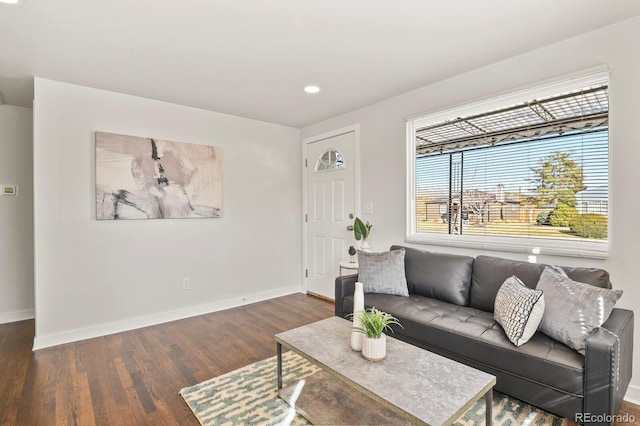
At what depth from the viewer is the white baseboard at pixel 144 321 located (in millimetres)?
2912

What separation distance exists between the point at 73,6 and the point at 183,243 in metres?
2.38

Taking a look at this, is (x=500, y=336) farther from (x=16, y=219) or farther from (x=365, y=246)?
(x=16, y=219)

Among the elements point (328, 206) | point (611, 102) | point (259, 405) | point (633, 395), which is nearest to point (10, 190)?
point (328, 206)

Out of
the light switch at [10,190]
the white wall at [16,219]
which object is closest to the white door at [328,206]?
the white wall at [16,219]

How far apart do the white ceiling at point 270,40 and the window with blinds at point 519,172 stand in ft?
1.41

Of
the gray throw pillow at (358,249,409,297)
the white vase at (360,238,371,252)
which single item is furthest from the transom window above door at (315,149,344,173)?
the gray throw pillow at (358,249,409,297)

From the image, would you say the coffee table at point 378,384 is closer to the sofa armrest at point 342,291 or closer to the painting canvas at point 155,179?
the sofa armrest at point 342,291

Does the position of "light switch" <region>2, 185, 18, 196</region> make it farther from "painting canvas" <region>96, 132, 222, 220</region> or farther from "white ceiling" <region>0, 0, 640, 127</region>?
"painting canvas" <region>96, 132, 222, 220</region>

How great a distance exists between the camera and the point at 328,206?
14.0 ft

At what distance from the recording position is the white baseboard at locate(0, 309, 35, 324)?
3.55 metres

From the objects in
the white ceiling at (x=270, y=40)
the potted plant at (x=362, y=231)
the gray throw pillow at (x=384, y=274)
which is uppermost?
the white ceiling at (x=270, y=40)

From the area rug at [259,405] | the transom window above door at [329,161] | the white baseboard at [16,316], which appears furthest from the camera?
the transom window above door at [329,161]

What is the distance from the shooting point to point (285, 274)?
457cm

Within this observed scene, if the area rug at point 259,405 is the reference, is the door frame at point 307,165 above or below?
above
